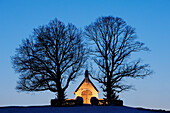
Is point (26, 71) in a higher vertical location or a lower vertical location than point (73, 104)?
higher

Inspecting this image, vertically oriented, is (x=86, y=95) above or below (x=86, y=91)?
below

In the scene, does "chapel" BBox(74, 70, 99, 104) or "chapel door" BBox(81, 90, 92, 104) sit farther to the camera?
"chapel" BBox(74, 70, 99, 104)

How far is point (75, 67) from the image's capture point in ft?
139

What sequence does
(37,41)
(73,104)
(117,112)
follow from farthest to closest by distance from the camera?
(37,41) → (73,104) → (117,112)

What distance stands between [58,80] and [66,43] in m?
5.99

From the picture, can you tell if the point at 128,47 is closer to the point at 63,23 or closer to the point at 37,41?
the point at 63,23

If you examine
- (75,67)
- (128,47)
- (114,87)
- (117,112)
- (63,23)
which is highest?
(63,23)

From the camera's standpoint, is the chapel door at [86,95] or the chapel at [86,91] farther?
the chapel at [86,91]

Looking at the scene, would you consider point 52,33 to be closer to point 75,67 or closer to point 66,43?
point 66,43

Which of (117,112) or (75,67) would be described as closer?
(117,112)

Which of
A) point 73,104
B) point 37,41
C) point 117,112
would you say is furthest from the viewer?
point 37,41

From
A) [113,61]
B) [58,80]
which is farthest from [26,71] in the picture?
[113,61]

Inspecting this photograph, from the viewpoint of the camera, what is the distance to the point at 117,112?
91.0 feet

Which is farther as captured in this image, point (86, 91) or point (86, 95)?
point (86, 91)
